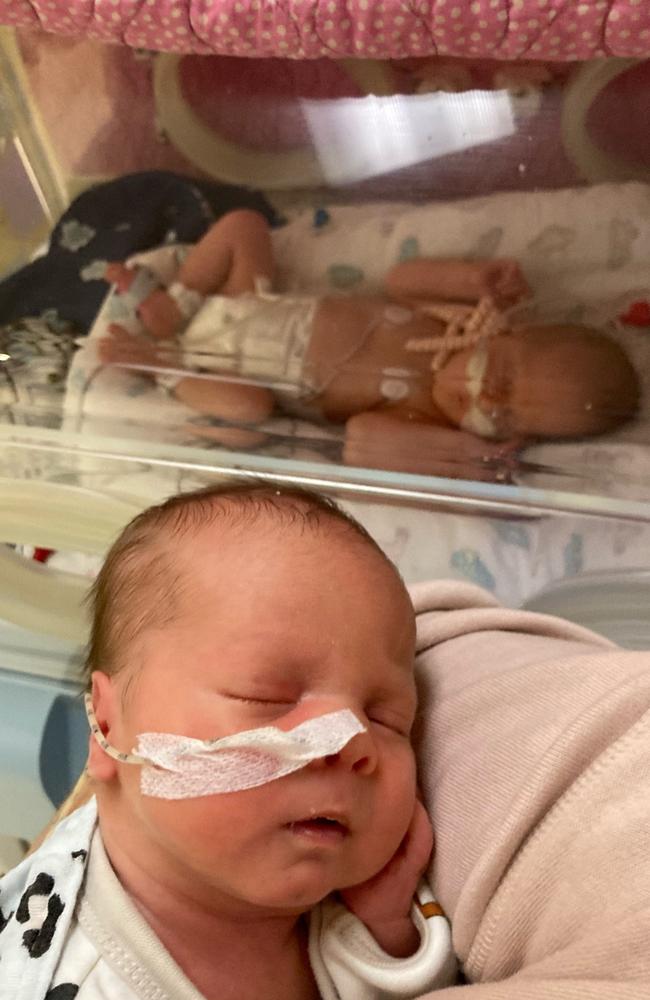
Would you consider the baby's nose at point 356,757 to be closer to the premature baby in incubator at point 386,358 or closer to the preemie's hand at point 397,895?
the preemie's hand at point 397,895

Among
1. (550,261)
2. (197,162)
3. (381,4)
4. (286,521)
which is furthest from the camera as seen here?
(197,162)

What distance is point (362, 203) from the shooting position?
4.58 ft

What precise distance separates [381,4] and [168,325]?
0.61m

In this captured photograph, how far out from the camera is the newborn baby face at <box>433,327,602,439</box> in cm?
130

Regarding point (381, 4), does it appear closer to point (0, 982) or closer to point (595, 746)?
point (595, 746)

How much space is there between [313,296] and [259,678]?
91 cm

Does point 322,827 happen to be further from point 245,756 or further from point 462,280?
point 462,280

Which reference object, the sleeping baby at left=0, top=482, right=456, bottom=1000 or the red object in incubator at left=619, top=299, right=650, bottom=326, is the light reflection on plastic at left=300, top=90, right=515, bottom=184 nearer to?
the red object in incubator at left=619, top=299, right=650, bottom=326

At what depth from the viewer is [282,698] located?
0.64m

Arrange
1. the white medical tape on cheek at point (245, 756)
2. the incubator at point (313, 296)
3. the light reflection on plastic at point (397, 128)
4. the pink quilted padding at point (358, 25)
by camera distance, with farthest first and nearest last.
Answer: the light reflection on plastic at point (397, 128) < the incubator at point (313, 296) < the pink quilted padding at point (358, 25) < the white medical tape on cheek at point (245, 756)

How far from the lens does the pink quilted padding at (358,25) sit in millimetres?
962

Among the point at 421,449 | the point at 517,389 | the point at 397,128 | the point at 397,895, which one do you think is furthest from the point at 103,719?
the point at 397,128

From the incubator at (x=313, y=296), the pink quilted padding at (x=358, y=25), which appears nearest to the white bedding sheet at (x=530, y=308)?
the incubator at (x=313, y=296)

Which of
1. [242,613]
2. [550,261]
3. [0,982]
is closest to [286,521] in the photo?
[242,613]
